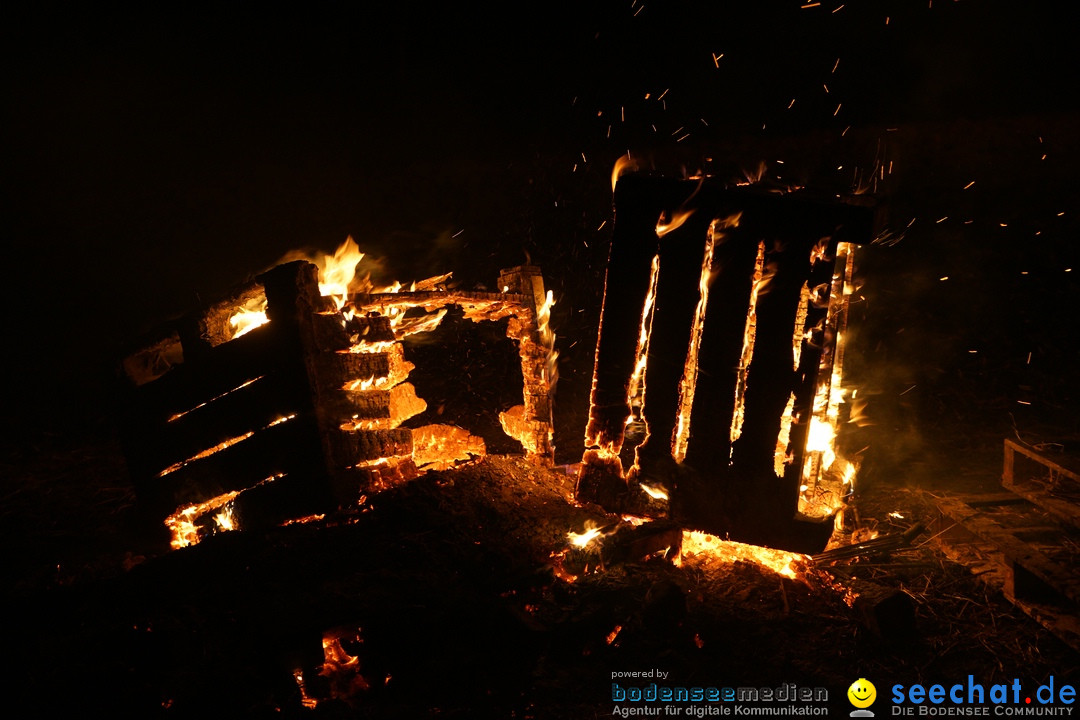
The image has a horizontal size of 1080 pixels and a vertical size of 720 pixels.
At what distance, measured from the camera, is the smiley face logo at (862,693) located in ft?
10.6

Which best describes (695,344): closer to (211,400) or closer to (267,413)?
(267,413)

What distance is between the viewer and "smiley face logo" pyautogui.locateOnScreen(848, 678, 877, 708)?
3219 mm

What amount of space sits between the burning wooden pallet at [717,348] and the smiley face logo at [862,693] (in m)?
0.86

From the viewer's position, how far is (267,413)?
4383 millimetres

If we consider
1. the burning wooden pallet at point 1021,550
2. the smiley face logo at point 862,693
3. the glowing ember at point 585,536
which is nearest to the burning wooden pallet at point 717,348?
the glowing ember at point 585,536

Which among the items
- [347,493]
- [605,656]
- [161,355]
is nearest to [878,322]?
[605,656]

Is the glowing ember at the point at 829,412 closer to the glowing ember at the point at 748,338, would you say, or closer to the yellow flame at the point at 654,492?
the glowing ember at the point at 748,338

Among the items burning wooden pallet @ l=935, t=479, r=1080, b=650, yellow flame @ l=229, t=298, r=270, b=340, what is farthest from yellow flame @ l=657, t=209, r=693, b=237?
yellow flame @ l=229, t=298, r=270, b=340

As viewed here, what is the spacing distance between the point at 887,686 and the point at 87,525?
6.79 meters

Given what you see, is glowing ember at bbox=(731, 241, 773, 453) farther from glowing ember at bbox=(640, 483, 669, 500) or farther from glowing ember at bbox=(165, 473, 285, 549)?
glowing ember at bbox=(165, 473, 285, 549)

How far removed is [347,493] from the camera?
14.8ft

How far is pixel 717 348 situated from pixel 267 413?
11.3 feet

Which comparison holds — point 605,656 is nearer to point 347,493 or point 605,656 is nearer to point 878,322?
point 347,493

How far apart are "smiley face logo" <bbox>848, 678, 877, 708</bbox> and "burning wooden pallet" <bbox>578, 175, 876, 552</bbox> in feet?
2.82
